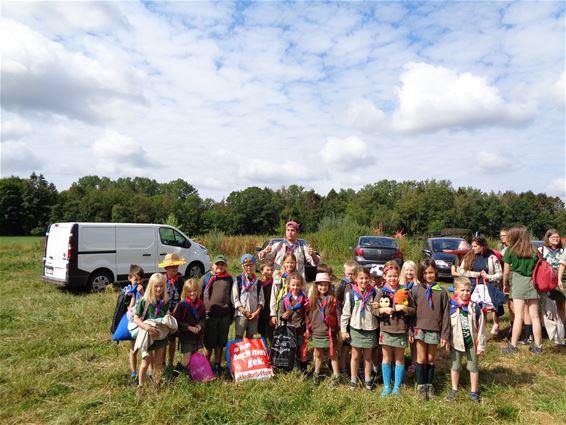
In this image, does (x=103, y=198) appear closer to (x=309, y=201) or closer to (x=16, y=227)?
(x=16, y=227)

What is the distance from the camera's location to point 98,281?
31.6 ft

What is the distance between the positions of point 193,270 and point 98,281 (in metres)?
2.88

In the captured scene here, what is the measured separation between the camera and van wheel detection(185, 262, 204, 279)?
11688mm

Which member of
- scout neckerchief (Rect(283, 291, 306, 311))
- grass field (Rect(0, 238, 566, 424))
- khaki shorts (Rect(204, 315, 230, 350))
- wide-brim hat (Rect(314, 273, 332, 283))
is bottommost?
grass field (Rect(0, 238, 566, 424))

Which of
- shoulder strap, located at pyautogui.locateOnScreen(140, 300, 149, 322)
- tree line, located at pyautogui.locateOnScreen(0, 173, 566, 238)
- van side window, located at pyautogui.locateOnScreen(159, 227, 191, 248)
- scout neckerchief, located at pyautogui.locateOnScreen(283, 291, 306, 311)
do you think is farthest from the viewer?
tree line, located at pyautogui.locateOnScreen(0, 173, 566, 238)

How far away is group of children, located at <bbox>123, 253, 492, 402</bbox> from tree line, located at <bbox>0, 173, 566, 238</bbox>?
45.7 meters

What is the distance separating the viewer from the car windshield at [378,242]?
11545 mm

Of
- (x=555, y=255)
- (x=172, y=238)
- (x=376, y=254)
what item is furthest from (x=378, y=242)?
→ (x=555, y=255)

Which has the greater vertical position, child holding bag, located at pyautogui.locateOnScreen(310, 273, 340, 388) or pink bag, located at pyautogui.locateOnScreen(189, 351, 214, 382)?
child holding bag, located at pyautogui.locateOnScreen(310, 273, 340, 388)

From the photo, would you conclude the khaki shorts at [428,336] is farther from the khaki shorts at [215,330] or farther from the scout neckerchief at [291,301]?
the khaki shorts at [215,330]

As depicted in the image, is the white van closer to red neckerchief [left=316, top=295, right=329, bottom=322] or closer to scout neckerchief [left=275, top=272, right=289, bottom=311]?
scout neckerchief [left=275, top=272, right=289, bottom=311]

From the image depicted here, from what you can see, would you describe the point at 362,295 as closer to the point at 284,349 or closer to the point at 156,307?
the point at 284,349

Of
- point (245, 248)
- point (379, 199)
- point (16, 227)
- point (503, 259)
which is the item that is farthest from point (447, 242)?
point (16, 227)

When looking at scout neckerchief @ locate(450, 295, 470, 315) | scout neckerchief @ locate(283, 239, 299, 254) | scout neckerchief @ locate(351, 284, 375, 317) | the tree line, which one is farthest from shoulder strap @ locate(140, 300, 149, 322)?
the tree line
